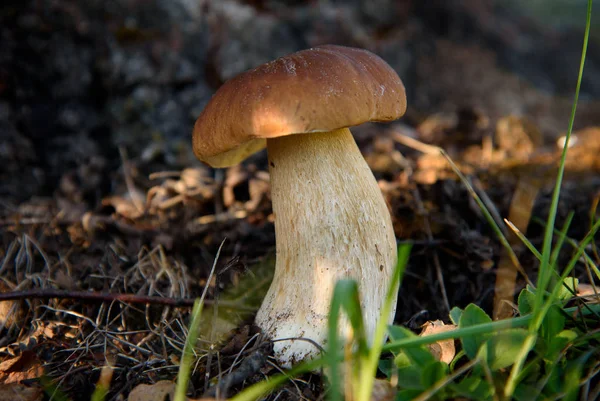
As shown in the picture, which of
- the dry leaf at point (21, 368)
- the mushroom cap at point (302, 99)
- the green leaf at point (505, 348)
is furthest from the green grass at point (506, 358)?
the dry leaf at point (21, 368)

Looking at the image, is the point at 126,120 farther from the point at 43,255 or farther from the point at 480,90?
the point at 480,90

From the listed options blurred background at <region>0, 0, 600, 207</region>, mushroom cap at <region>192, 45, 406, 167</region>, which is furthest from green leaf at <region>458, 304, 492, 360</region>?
blurred background at <region>0, 0, 600, 207</region>

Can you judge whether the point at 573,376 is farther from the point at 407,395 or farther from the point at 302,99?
the point at 302,99

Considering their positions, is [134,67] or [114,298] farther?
[134,67]

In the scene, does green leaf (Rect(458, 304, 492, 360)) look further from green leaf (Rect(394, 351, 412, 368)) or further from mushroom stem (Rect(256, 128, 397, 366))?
mushroom stem (Rect(256, 128, 397, 366))

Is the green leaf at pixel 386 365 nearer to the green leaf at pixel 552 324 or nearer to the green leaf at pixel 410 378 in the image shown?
the green leaf at pixel 410 378

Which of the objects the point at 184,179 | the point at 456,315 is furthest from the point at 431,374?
the point at 184,179

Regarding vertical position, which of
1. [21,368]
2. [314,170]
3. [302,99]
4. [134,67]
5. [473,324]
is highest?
[134,67]
